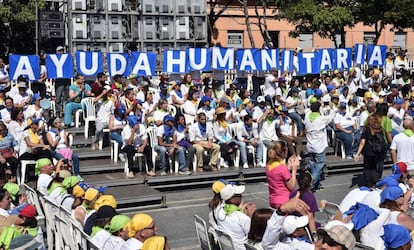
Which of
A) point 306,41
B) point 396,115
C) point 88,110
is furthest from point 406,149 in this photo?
point 306,41

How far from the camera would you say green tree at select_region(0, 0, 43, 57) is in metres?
28.9

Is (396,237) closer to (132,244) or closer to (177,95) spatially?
(132,244)

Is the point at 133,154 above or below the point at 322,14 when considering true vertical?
below

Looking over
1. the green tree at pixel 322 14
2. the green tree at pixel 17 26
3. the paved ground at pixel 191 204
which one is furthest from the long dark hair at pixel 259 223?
the green tree at pixel 17 26

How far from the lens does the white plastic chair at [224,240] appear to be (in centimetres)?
610

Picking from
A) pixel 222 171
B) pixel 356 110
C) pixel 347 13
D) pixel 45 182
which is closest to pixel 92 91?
pixel 222 171

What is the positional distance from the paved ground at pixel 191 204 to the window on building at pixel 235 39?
2746 cm

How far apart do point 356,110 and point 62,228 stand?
9.97 metres

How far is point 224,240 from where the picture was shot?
6.24 meters

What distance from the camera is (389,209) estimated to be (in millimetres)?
6219

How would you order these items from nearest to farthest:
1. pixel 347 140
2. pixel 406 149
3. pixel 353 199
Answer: pixel 353 199, pixel 406 149, pixel 347 140

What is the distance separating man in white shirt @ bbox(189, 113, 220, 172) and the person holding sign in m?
3.68

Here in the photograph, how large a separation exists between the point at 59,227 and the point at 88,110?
25.5ft

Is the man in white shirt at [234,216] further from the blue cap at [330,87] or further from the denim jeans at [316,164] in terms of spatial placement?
the blue cap at [330,87]
